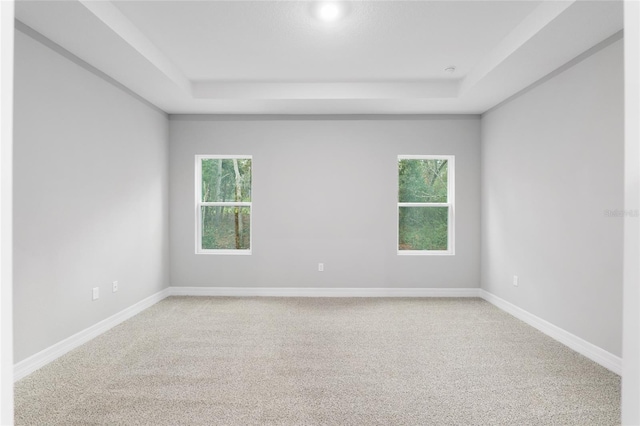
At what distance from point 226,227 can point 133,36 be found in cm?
277

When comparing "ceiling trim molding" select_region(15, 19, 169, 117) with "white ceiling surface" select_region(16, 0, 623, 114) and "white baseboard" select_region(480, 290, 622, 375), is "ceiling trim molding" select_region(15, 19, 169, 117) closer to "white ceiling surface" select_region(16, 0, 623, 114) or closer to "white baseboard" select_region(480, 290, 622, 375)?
"white ceiling surface" select_region(16, 0, 623, 114)

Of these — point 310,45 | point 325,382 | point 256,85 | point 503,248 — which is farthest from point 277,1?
point 503,248

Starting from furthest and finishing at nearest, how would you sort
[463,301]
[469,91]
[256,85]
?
[463,301] < [256,85] < [469,91]

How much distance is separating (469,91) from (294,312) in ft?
10.7

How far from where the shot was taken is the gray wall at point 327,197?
4.97 meters

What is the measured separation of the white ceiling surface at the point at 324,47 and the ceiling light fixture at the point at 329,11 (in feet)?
0.22

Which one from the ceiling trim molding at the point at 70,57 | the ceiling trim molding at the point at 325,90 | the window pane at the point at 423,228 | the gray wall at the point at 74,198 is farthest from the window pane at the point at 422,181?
the ceiling trim molding at the point at 70,57

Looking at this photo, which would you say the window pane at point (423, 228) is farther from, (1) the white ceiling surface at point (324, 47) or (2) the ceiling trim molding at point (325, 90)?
(2) the ceiling trim molding at point (325, 90)

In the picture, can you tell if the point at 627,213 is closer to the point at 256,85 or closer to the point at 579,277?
the point at 579,277

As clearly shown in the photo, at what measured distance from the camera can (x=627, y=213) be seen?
3.22ft

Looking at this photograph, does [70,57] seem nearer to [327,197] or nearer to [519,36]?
[327,197]

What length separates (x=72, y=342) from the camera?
3.06 meters

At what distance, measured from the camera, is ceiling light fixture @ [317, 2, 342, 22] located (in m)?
2.59

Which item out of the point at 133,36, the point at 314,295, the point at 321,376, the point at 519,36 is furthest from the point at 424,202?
the point at 133,36
